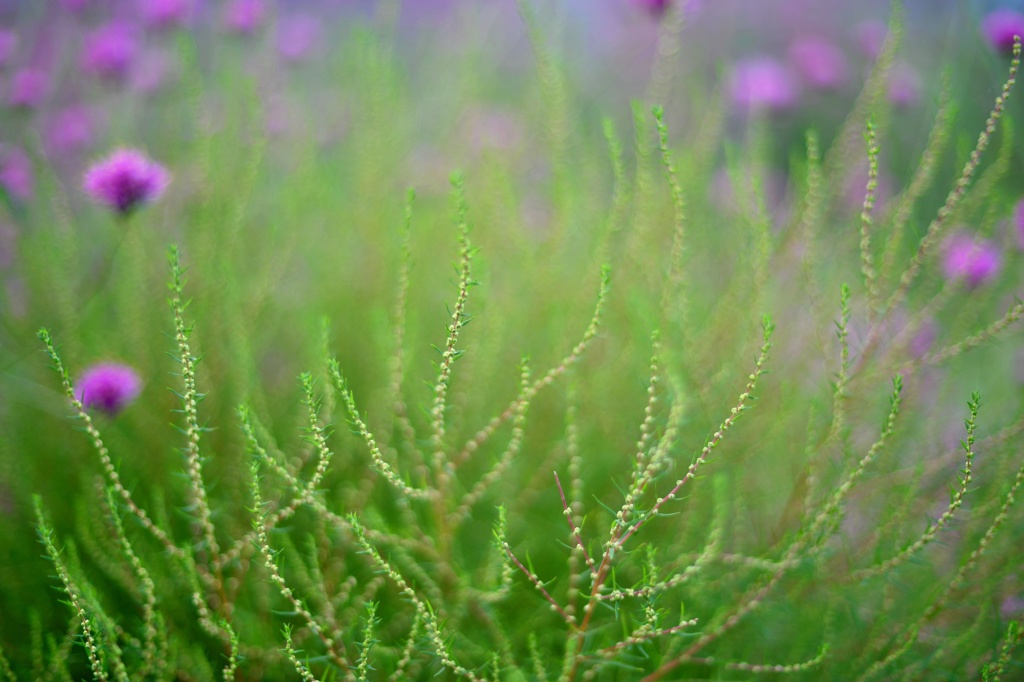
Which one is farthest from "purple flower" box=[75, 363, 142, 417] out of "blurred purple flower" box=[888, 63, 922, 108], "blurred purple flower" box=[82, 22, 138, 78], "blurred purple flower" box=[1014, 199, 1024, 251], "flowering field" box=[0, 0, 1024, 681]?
"blurred purple flower" box=[888, 63, 922, 108]

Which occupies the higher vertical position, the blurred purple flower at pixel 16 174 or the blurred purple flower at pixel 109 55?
the blurred purple flower at pixel 109 55

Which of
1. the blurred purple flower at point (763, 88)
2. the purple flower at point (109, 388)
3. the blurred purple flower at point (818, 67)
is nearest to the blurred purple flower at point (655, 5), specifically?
the blurred purple flower at point (763, 88)

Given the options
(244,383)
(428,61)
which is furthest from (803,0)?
(244,383)

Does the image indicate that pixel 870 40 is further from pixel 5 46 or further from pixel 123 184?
pixel 5 46

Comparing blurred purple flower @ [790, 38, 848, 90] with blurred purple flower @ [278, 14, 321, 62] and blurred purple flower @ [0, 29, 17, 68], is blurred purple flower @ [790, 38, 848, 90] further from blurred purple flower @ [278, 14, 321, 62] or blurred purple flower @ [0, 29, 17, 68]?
blurred purple flower @ [0, 29, 17, 68]

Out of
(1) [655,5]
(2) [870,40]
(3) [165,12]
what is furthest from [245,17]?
(2) [870,40]

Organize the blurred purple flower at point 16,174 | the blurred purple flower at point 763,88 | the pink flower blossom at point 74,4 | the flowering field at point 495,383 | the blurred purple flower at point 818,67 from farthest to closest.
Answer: the blurred purple flower at point 818,67 < the blurred purple flower at point 763,88 < the pink flower blossom at point 74,4 < the blurred purple flower at point 16,174 < the flowering field at point 495,383

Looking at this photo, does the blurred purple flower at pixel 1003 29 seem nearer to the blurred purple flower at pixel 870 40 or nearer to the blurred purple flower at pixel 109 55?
the blurred purple flower at pixel 870 40
